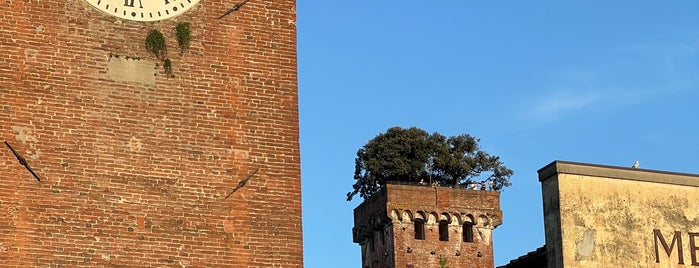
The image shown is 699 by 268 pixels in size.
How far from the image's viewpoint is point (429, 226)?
57375 mm

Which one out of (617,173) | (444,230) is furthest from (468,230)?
(617,173)

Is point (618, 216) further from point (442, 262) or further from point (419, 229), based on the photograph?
point (419, 229)

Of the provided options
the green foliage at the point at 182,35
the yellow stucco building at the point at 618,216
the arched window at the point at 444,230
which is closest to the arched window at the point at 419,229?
the arched window at the point at 444,230

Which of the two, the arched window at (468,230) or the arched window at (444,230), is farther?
the arched window at (468,230)

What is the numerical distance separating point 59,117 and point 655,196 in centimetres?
1146

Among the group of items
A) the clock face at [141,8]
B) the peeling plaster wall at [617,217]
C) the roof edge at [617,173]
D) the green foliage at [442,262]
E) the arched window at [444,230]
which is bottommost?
the peeling plaster wall at [617,217]

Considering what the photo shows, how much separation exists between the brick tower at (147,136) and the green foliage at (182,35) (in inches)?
0.8

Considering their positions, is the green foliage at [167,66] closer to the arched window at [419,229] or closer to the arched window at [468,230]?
the arched window at [419,229]

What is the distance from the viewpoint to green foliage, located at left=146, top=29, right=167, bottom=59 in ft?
62.0

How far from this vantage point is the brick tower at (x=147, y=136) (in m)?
17.7

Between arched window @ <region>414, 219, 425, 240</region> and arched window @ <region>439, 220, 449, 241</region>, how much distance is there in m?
0.91

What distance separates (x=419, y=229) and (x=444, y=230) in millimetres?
1215

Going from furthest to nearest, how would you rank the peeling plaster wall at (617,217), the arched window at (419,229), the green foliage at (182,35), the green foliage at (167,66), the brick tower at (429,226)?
the arched window at (419,229)
the brick tower at (429,226)
the peeling plaster wall at (617,217)
the green foliage at (182,35)
the green foliage at (167,66)

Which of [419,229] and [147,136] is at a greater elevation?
[419,229]
